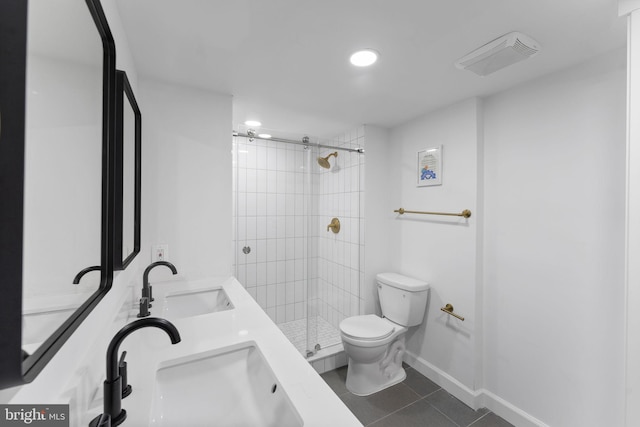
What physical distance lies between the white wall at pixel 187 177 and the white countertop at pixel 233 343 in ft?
1.36

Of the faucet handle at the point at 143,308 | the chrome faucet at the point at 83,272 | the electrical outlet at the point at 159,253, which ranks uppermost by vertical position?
the chrome faucet at the point at 83,272

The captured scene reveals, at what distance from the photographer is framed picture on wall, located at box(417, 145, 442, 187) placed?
228 centimetres

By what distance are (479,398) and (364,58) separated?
94.7 inches

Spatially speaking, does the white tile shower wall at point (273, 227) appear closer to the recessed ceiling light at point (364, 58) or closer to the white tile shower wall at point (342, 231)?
the white tile shower wall at point (342, 231)

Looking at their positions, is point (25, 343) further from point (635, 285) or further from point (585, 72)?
point (585, 72)

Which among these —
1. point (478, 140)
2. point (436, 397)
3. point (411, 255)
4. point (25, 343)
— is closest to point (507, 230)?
point (478, 140)

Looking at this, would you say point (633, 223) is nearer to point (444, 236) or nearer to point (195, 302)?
point (444, 236)

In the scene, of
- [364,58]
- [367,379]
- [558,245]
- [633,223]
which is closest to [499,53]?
[364,58]

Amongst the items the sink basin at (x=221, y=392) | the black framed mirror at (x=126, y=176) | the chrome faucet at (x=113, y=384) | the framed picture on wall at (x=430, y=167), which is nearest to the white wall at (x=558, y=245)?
the framed picture on wall at (x=430, y=167)

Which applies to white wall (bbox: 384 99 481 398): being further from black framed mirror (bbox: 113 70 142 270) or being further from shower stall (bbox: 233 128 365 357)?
black framed mirror (bbox: 113 70 142 270)

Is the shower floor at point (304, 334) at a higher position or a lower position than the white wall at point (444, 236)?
lower

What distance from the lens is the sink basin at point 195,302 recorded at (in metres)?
1.66

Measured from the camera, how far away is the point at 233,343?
3.55 ft

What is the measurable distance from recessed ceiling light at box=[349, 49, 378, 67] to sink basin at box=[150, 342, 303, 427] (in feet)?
4.89
